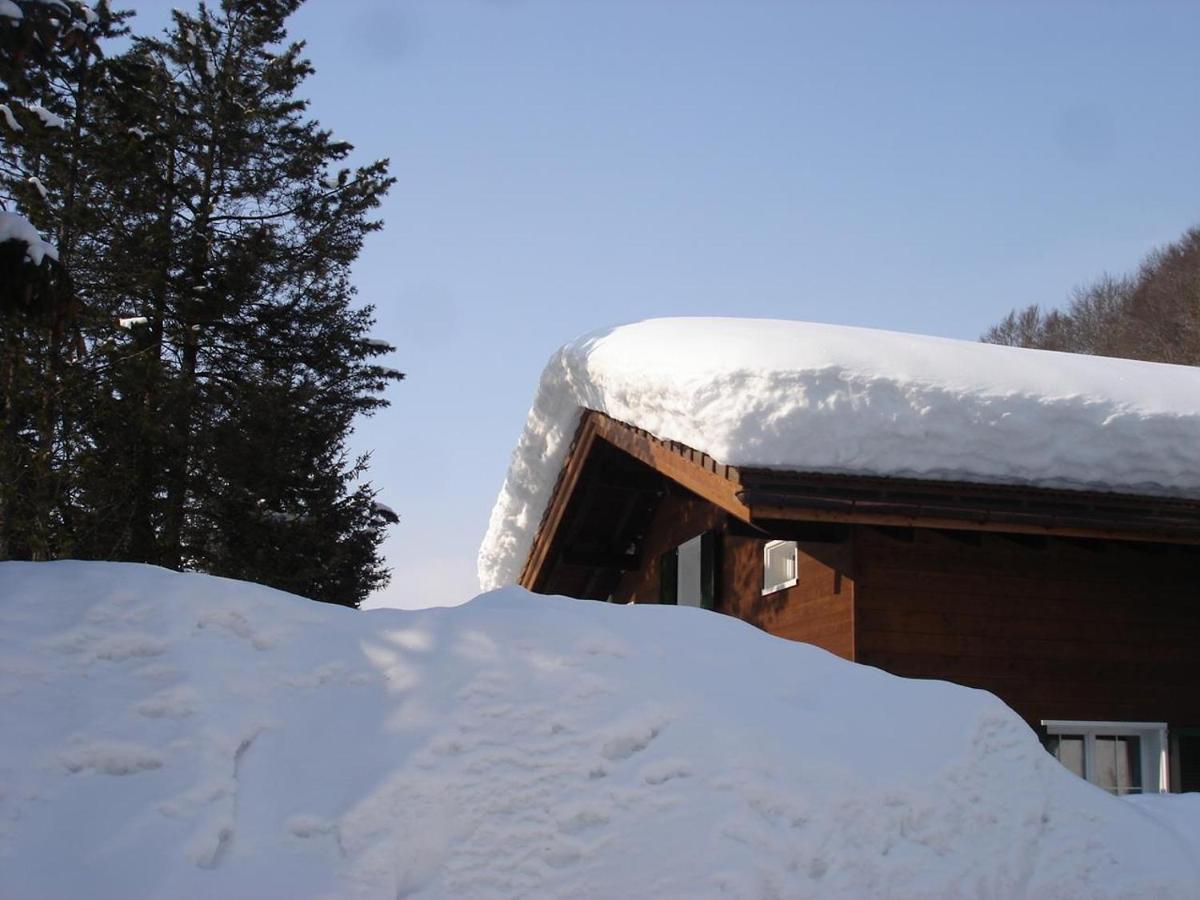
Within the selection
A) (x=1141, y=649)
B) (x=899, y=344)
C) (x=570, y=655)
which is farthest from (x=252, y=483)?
(x=570, y=655)

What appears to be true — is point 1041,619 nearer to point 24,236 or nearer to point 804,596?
point 804,596

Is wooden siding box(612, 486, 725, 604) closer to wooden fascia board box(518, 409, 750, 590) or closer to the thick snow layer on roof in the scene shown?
wooden fascia board box(518, 409, 750, 590)

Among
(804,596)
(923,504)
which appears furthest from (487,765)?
(804,596)

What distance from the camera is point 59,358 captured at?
1312cm

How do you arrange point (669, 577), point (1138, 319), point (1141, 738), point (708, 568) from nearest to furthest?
point (1141, 738), point (708, 568), point (669, 577), point (1138, 319)

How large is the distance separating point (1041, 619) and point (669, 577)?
12.5ft

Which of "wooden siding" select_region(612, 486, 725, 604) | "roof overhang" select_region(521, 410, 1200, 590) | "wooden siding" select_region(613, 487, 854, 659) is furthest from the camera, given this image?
"wooden siding" select_region(612, 486, 725, 604)

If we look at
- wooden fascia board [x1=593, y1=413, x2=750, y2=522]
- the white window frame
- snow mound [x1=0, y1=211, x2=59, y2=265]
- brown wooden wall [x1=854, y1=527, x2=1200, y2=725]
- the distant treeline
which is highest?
the distant treeline

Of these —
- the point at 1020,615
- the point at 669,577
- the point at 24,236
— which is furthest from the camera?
the point at 669,577

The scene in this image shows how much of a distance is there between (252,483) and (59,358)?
752 centimetres

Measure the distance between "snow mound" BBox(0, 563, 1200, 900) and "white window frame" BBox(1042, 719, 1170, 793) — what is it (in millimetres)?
3459

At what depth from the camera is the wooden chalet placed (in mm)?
7324

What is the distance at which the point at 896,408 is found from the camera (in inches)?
292

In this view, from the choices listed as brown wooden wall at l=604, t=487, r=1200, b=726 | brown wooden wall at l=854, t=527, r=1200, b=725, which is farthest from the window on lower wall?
brown wooden wall at l=854, t=527, r=1200, b=725
